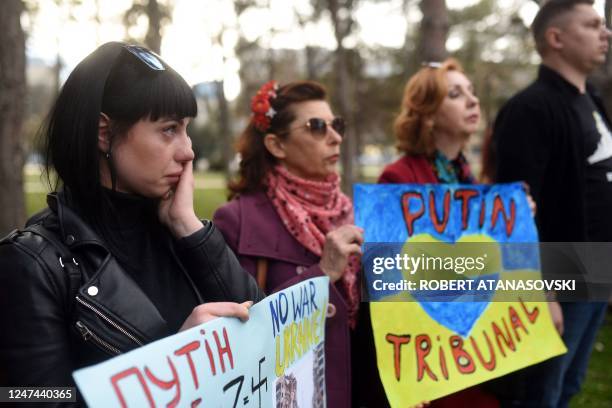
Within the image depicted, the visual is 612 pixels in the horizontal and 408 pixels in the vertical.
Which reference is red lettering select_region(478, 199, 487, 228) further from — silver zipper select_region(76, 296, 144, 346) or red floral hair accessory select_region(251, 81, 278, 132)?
silver zipper select_region(76, 296, 144, 346)

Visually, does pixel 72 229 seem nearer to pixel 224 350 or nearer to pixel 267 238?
pixel 224 350

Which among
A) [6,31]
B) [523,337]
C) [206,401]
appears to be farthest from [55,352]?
[6,31]

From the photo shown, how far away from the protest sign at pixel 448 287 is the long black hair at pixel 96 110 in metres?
1.00

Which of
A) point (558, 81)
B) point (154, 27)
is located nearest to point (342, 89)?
point (154, 27)

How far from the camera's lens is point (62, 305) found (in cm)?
141

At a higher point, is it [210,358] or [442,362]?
[210,358]

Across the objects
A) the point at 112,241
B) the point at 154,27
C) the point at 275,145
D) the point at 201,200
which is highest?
the point at 154,27

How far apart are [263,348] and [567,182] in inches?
75.1

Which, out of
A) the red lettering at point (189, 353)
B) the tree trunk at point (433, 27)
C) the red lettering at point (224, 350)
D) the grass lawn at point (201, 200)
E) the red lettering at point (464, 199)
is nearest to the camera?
the red lettering at point (189, 353)

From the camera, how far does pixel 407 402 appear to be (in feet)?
7.02

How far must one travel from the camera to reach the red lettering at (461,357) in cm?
228

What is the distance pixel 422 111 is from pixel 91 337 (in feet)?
6.89

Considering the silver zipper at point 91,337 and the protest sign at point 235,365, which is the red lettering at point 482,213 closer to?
the protest sign at point 235,365

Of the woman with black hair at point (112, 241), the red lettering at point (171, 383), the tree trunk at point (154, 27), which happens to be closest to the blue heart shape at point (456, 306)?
the woman with black hair at point (112, 241)
